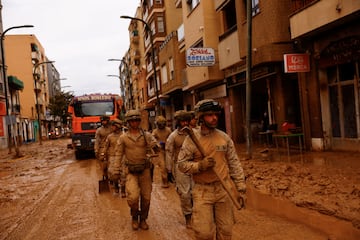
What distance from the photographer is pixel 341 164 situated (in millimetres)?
9789

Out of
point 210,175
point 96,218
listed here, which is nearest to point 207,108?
point 210,175

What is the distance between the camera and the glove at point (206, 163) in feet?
13.3

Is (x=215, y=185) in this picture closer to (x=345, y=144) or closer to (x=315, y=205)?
(x=315, y=205)

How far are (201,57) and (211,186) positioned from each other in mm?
14930

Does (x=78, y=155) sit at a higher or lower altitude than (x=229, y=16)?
lower

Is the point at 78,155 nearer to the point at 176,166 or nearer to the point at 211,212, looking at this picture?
the point at 176,166

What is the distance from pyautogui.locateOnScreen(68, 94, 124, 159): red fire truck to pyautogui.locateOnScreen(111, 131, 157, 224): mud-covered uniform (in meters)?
13.7

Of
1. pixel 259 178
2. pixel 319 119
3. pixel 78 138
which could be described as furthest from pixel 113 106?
Result: pixel 259 178

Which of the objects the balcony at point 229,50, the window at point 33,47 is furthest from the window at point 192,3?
the window at point 33,47

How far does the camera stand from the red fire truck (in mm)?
19672

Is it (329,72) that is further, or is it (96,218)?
(329,72)

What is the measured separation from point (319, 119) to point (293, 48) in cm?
270

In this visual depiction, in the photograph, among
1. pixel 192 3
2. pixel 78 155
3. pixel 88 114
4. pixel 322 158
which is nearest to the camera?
pixel 322 158

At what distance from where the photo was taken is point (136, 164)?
6285mm
